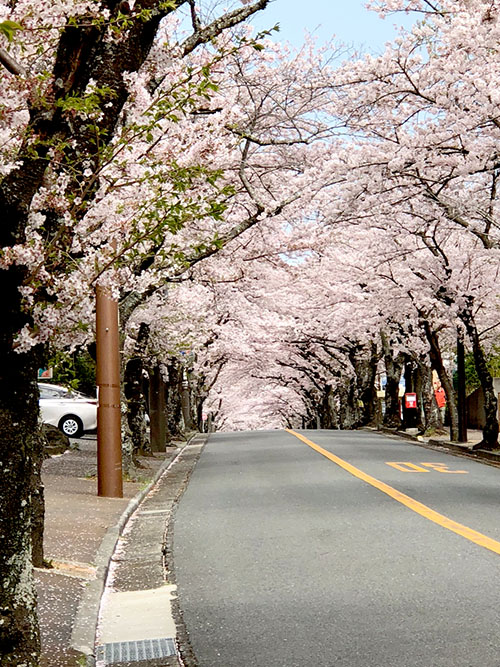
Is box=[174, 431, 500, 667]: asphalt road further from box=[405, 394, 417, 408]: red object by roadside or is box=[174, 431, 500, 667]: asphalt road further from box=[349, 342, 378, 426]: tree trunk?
box=[349, 342, 378, 426]: tree trunk

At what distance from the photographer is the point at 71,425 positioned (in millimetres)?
32094

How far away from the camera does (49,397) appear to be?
32.0 meters

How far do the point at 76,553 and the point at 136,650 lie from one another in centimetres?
386

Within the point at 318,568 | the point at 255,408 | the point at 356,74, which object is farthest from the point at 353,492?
the point at 255,408

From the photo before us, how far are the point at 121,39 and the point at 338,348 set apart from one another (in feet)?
153

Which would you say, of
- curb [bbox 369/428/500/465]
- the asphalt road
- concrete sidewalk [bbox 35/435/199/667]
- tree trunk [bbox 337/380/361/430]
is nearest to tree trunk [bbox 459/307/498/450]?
curb [bbox 369/428/500/465]

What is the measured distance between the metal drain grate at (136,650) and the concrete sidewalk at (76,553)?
112 millimetres

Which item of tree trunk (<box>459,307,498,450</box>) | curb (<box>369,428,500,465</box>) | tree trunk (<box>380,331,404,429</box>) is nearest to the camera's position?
curb (<box>369,428,500,465</box>)

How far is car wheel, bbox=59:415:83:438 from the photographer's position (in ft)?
105

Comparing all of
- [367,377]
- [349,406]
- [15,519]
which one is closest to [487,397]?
[15,519]

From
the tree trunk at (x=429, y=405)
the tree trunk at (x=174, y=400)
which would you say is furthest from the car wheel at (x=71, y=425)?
the tree trunk at (x=429, y=405)

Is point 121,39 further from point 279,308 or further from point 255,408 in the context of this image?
point 255,408

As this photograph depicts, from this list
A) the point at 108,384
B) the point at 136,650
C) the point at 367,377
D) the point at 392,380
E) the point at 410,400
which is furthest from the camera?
the point at 367,377

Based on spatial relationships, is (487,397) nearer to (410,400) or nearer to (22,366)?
(410,400)
